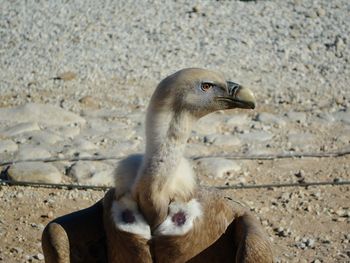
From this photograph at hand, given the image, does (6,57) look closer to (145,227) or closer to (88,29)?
(88,29)

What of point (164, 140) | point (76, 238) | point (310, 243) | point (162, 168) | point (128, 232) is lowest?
point (310, 243)

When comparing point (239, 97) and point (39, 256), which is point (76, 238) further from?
point (39, 256)

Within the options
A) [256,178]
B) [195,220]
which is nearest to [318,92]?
[256,178]

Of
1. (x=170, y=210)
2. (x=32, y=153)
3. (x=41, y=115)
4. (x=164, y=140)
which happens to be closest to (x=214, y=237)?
(x=170, y=210)

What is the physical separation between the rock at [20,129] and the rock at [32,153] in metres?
0.38

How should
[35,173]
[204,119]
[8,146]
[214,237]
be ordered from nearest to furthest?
[214,237], [35,173], [8,146], [204,119]

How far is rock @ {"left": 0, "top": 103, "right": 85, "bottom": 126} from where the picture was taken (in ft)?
28.9

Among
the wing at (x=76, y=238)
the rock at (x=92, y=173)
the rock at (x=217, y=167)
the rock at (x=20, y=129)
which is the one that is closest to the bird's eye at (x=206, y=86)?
the wing at (x=76, y=238)

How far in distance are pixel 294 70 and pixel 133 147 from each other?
2926mm

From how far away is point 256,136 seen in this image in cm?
844

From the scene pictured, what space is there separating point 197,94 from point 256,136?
411cm

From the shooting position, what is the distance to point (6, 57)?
10922mm

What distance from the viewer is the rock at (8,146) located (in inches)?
317

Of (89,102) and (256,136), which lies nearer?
(256,136)
